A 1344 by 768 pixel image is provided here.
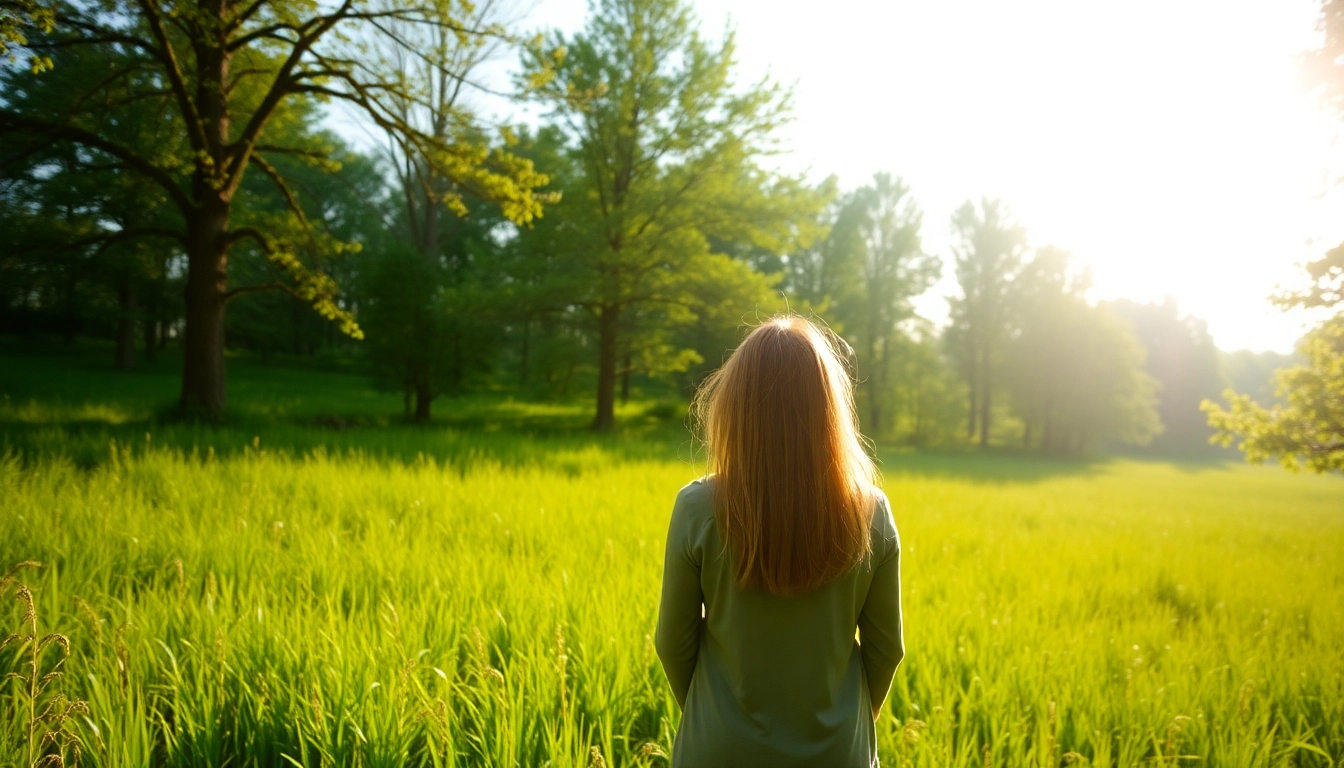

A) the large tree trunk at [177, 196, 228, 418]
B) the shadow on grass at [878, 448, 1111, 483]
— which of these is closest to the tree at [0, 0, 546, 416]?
the large tree trunk at [177, 196, 228, 418]

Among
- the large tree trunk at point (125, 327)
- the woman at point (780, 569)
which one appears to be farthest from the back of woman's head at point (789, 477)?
the large tree trunk at point (125, 327)

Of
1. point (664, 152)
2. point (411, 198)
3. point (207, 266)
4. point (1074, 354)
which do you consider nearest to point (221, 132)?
point (207, 266)

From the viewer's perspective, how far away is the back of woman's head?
149 cm

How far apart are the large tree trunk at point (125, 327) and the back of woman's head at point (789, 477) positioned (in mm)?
30345

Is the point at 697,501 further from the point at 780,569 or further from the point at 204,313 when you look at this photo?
the point at 204,313

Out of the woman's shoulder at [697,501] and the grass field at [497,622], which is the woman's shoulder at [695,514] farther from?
the grass field at [497,622]

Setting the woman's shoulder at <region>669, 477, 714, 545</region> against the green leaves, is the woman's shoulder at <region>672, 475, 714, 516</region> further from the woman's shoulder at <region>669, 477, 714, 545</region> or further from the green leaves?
the green leaves

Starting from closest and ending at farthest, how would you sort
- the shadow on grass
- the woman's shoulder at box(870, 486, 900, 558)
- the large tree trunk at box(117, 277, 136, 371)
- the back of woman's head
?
the back of woman's head, the woman's shoulder at box(870, 486, 900, 558), the shadow on grass, the large tree trunk at box(117, 277, 136, 371)

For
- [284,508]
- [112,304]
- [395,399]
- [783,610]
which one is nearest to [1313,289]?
[783,610]

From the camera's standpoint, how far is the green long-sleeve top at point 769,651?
1.56 meters

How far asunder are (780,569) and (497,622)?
2209 millimetres

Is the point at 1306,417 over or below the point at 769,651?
over

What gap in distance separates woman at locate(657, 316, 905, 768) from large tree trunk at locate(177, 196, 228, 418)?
11153 mm

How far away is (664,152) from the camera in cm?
1504
